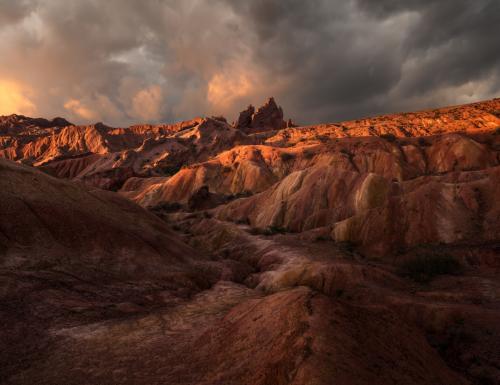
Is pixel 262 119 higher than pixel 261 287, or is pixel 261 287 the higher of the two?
pixel 262 119

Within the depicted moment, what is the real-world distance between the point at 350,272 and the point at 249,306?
746cm

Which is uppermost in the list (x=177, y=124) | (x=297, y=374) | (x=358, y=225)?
(x=177, y=124)

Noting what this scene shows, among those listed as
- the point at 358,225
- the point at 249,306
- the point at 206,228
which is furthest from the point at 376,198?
the point at 249,306

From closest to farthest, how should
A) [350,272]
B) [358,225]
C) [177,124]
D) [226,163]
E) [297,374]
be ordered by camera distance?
[297,374], [350,272], [358,225], [226,163], [177,124]

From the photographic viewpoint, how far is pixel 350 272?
1539cm

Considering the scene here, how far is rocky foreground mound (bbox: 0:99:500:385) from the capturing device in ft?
22.5

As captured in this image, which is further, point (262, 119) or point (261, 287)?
point (262, 119)

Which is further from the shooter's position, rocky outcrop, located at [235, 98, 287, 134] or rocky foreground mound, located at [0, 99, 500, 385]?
rocky outcrop, located at [235, 98, 287, 134]

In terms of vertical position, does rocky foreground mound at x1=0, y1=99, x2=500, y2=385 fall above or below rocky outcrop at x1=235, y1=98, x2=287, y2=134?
below

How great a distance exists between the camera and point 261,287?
17031mm

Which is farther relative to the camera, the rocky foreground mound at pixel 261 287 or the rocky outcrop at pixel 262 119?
the rocky outcrop at pixel 262 119

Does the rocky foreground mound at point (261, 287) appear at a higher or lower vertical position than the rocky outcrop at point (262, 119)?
lower

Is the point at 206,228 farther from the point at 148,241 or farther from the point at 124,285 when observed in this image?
the point at 124,285

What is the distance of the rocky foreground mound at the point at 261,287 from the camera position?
22.5 feet
